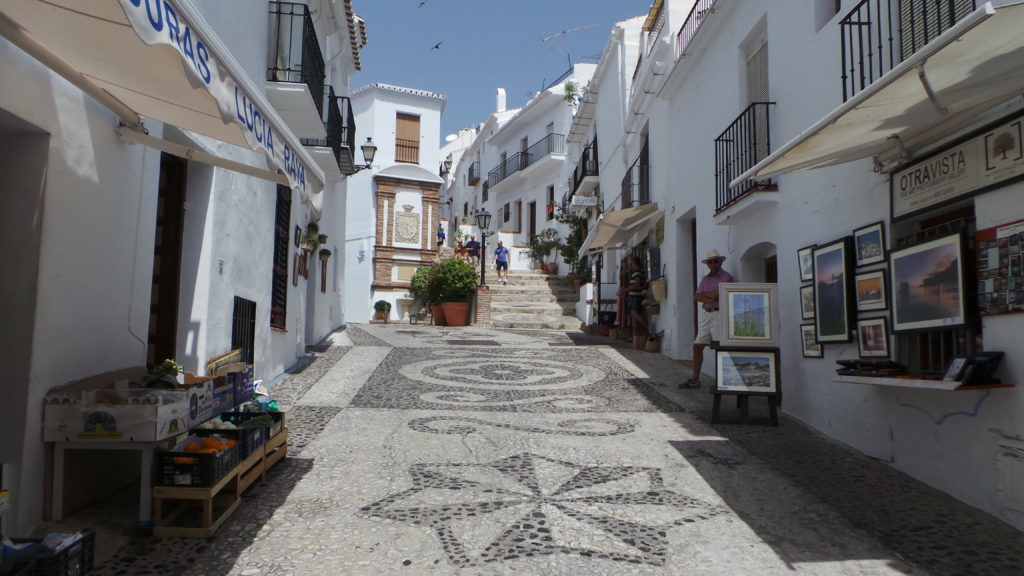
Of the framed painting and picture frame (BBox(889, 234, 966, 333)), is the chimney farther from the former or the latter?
picture frame (BBox(889, 234, 966, 333))

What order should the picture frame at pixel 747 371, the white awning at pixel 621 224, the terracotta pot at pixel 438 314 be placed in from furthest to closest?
1. the terracotta pot at pixel 438 314
2. the white awning at pixel 621 224
3. the picture frame at pixel 747 371

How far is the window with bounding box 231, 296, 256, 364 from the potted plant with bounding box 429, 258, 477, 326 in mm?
11189

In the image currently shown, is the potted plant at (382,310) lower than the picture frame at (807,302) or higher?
higher

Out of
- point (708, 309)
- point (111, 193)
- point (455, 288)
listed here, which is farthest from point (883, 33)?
point (455, 288)

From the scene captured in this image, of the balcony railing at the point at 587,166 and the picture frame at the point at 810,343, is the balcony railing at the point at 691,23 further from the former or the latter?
the balcony railing at the point at 587,166

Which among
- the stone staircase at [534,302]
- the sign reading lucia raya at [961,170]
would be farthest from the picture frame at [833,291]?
the stone staircase at [534,302]

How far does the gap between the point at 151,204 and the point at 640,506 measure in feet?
12.9

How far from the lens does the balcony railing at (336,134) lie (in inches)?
450

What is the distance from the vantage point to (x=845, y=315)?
5699mm

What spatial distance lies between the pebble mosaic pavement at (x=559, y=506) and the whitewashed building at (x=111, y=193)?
808mm

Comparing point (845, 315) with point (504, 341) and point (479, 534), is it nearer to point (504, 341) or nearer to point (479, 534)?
point (479, 534)

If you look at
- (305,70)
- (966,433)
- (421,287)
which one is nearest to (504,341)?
(305,70)

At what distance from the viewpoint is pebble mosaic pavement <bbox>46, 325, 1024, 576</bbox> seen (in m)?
3.29

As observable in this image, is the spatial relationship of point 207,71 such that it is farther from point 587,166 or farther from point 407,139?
point 407,139
